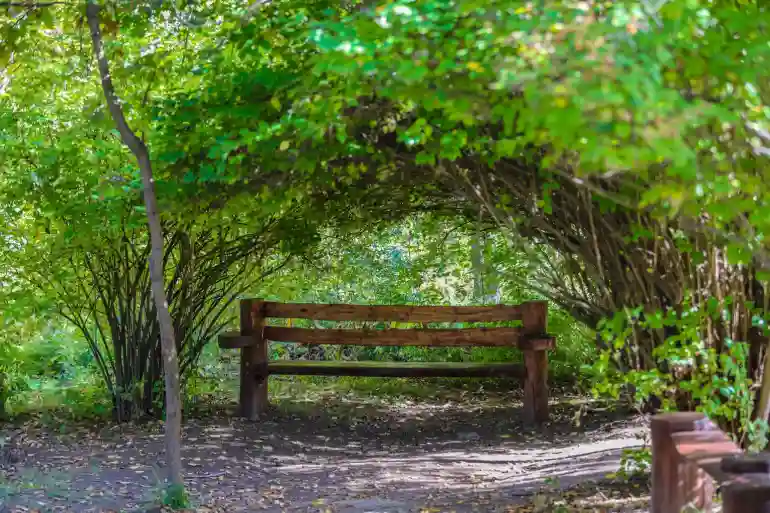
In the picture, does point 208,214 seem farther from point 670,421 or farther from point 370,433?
point 670,421

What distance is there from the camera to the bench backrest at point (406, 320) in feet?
26.8

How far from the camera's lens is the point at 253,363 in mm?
8188

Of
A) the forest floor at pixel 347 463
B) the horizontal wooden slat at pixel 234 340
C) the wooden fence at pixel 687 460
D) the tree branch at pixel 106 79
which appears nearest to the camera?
the wooden fence at pixel 687 460

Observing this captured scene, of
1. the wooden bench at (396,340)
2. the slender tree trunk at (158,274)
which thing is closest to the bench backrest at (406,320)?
the wooden bench at (396,340)

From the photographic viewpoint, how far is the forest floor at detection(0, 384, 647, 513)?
526cm

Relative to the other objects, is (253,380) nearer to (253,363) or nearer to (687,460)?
(253,363)

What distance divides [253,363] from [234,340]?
33cm

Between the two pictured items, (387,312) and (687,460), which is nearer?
(687,460)

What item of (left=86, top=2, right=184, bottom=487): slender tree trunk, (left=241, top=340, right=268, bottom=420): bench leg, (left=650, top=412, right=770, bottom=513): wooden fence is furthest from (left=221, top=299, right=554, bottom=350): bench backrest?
(left=650, top=412, right=770, bottom=513): wooden fence

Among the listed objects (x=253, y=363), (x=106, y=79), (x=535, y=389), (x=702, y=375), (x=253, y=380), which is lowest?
(x=535, y=389)

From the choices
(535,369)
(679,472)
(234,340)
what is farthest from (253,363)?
(679,472)

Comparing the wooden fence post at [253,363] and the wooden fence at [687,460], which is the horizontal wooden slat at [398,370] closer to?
the wooden fence post at [253,363]

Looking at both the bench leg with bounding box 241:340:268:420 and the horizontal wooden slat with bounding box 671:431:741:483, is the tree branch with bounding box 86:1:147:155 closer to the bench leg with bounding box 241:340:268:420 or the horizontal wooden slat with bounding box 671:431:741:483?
the horizontal wooden slat with bounding box 671:431:741:483

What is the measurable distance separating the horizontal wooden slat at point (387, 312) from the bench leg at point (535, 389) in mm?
477
